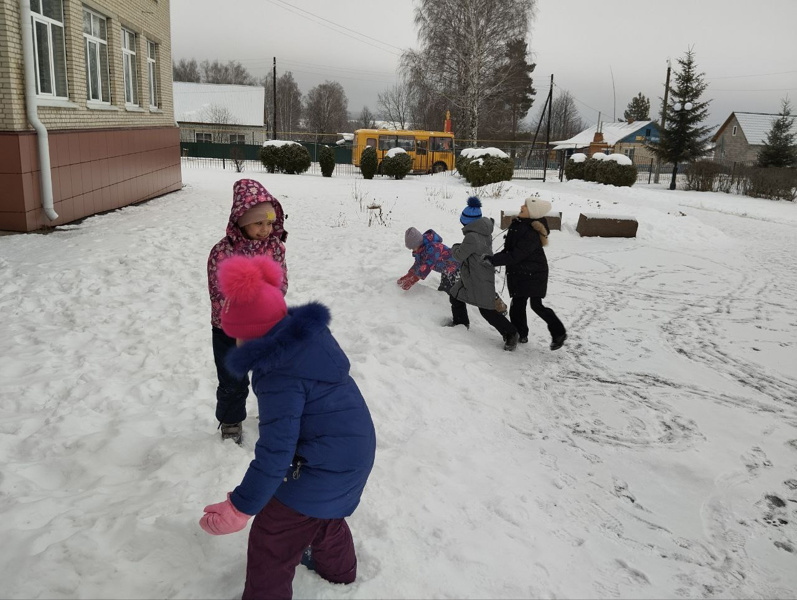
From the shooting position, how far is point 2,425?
144 inches

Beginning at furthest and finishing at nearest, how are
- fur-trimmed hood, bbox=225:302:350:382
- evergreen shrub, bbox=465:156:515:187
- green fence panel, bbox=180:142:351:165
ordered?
green fence panel, bbox=180:142:351:165 → evergreen shrub, bbox=465:156:515:187 → fur-trimmed hood, bbox=225:302:350:382

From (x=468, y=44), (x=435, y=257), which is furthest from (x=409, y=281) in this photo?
(x=468, y=44)

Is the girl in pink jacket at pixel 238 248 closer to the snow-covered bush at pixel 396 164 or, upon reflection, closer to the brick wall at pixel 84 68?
the brick wall at pixel 84 68

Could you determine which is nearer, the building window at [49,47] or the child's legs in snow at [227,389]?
the child's legs in snow at [227,389]

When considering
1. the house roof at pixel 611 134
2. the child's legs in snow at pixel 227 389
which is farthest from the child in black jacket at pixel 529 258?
the house roof at pixel 611 134

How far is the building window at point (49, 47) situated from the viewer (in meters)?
9.54

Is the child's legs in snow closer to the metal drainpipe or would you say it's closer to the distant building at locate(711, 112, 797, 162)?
the metal drainpipe

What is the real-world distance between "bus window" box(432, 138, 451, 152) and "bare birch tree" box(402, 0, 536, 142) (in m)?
4.77

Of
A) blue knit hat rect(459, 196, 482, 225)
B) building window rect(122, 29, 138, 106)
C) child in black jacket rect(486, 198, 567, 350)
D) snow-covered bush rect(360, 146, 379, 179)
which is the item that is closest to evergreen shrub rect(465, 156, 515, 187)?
snow-covered bush rect(360, 146, 379, 179)

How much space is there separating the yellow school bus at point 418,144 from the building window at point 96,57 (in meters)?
16.8

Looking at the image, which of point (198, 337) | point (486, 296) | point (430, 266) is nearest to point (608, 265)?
point (430, 266)

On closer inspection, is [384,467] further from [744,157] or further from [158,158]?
[744,157]

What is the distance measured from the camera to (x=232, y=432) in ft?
11.9

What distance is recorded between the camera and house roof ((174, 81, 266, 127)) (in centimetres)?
4875
